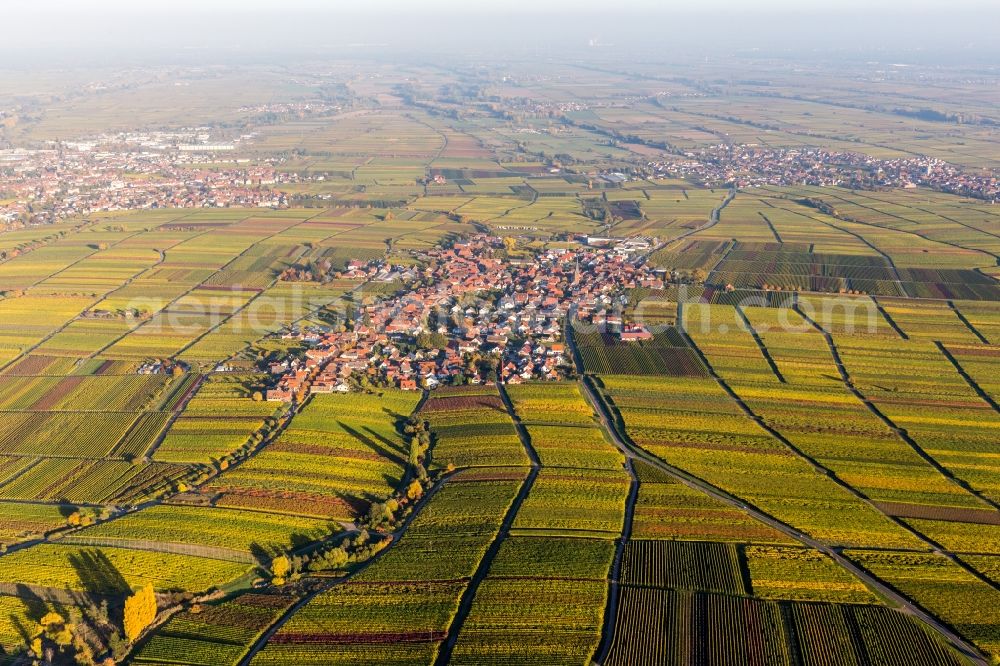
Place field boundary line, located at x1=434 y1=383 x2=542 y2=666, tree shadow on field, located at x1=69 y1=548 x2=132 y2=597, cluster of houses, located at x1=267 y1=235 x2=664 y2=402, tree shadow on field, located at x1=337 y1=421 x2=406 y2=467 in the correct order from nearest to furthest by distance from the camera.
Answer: field boundary line, located at x1=434 y1=383 x2=542 y2=666, tree shadow on field, located at x1=69 y1=548 x2=132 y2=597, tree shadow on field, located at x1=337 y1=421 x2=406 y2=467, cluster of houses, located at x1=267 y1=235 x2=664 y2=402

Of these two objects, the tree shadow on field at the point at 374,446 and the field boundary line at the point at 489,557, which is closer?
the field boundary line at the point at 489,557

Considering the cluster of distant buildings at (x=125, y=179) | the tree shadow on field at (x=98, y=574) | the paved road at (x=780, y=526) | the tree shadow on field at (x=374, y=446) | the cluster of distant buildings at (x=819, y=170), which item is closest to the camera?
the paved road at (x=780, y=526)

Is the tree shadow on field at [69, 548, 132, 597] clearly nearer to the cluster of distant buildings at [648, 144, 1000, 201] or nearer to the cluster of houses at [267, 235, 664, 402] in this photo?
the cluster of houses at [267, 235, 664, 402]

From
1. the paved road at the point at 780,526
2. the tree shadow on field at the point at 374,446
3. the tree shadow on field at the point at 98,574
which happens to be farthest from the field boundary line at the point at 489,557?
the tree shadow on field at the point at 98,574

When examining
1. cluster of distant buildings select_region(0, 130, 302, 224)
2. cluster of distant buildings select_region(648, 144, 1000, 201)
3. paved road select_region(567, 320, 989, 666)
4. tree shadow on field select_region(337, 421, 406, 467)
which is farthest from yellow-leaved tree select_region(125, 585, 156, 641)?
cluster of distant buildings select_region(648, 144, 1000, 201)

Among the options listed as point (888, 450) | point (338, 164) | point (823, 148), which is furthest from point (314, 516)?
point (823, 148)

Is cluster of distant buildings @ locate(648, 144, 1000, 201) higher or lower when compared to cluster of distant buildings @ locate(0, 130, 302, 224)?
higher

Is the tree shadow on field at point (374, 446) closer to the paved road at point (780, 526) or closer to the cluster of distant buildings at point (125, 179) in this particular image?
the paved road at point (780, 526)
